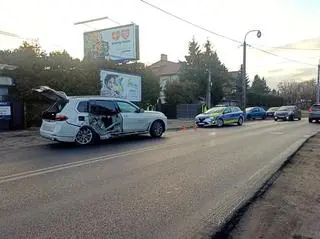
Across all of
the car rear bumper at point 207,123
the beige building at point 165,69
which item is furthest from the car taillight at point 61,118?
the beige building at point 165,69

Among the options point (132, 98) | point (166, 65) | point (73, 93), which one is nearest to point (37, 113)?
point (73, 93)

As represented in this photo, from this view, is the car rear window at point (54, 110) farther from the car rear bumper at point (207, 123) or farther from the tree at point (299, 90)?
A: the tree at point (299, 90)

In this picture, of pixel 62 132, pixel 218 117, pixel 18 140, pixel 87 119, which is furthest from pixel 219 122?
pixel 62 132

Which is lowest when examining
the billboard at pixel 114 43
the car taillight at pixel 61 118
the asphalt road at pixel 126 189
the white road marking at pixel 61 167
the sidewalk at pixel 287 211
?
the sidewalk at pixel 287 211

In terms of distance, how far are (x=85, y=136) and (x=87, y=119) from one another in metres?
0.60

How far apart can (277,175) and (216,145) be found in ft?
17.7

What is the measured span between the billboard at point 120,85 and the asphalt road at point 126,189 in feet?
48.1

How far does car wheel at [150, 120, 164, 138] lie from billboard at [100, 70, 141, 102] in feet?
34.5

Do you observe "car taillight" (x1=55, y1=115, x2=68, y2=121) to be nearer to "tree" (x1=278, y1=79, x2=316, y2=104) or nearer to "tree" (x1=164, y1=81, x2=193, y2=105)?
"tree" (x1=164, y1=81, x2=193, y2=105)

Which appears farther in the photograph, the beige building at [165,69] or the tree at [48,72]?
the beige building at [165,69]

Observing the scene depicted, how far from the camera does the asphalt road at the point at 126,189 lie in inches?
198

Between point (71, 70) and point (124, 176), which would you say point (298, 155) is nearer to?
point (124, 176)

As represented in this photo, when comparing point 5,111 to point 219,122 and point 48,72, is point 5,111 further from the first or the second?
point 219,122

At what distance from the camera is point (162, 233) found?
189 inches
